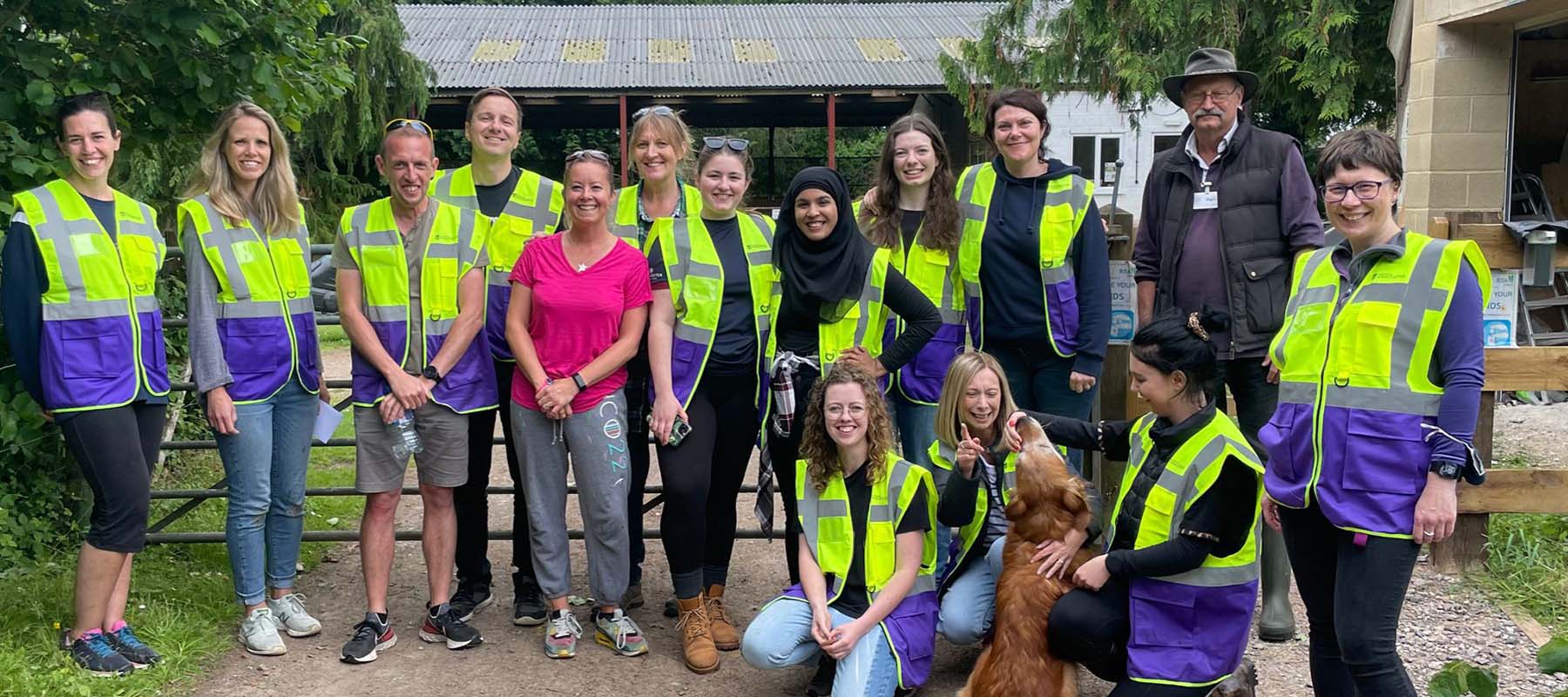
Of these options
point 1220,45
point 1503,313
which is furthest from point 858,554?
point 1220,45

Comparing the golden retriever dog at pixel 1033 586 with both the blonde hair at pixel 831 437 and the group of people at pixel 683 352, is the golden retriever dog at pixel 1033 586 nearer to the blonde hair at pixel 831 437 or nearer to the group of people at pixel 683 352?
the group of people at pixel 683 352

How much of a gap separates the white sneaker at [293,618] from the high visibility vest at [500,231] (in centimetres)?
124

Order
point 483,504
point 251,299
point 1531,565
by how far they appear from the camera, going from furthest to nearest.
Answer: point 1531,565 < point 483,504 < point 251,299

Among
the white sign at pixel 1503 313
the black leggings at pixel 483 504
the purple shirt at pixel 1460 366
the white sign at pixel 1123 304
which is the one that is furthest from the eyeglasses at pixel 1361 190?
the black leggings at pixel 483 504

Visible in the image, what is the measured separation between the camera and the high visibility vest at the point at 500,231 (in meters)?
4.56

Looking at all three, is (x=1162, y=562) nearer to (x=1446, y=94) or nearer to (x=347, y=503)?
(x=347, y=503)

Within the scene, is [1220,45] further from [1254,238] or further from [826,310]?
[826,310]

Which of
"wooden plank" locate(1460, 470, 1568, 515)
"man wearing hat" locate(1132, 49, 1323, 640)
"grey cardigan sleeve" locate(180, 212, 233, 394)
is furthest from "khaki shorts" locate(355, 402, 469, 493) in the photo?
"wooden plank" locate(1460, 470, 1568, 515)

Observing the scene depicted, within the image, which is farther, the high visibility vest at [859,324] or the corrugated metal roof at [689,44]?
the corrugated metal roof at [689,44]

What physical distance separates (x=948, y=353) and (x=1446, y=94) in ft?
20.4

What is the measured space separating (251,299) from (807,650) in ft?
7.66

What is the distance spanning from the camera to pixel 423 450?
4.37 meters

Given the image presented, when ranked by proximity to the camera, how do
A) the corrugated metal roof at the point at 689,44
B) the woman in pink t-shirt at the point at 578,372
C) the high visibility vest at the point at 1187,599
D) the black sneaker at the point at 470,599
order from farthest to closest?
the corrugated metal roof at the point at 689,44 → the black sneaker at the point at 470,599 → the woman in pink t-shirt at the point at 578,372 → the high visibility vest at the point at 1187,599

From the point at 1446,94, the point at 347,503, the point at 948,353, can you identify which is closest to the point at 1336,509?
the point at 948,353
